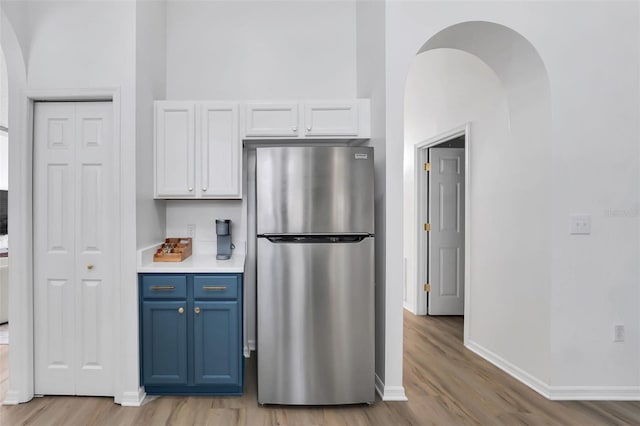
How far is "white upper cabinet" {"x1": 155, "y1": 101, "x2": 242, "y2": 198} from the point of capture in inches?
108

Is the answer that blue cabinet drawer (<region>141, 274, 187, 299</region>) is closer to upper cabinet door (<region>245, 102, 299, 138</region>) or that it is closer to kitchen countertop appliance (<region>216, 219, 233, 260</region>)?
kitchen countertop appliance (<region>216, 219, 233, 260</region>)

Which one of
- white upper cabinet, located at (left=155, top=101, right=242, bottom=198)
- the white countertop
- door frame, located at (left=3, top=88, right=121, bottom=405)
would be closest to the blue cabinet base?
door frame, located at (left=3, top=88, right=121, bottom=405)

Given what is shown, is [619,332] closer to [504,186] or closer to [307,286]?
[504,186]

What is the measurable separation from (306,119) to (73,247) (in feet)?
6.33

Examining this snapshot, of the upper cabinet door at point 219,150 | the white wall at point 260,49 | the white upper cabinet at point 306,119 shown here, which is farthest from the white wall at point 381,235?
the upper cabinet door at point 219,150

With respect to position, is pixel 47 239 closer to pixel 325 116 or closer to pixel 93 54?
pixel 93 54

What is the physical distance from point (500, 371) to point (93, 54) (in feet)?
12.8

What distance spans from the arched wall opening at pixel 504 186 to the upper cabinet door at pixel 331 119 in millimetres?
670

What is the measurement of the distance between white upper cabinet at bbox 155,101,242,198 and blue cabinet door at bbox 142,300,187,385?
87 cm

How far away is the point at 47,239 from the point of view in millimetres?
2445

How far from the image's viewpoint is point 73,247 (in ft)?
8.01

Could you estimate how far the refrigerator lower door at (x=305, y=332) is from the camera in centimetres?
229

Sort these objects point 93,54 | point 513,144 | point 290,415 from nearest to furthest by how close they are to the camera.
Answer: point 290,415, point 93,54, point 513,144

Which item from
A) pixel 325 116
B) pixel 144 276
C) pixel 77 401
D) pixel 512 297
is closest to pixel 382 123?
pixel 325 116
